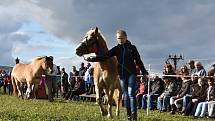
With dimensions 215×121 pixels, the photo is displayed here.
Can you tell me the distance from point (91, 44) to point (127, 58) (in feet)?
3.88

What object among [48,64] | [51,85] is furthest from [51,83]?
[48,64]

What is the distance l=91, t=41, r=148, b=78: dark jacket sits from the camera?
32.1ft

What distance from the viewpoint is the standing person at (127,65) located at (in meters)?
9.76

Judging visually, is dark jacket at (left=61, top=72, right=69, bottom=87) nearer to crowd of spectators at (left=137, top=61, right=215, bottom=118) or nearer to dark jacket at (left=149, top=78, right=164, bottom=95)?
crowd of spectators at (left=137, top=61, right=215, bottom=118)

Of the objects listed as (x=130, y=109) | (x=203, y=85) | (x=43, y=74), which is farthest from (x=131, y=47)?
(x=43, y=74)

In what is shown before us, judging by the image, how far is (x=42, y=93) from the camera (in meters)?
24.7

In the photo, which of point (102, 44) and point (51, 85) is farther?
point (51, 85)

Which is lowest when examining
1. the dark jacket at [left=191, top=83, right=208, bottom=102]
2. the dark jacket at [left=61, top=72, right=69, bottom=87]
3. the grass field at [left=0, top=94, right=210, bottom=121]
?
Result: the grass field at [left=0, top=94, right=210, bottom=121]

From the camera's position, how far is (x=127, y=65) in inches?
387

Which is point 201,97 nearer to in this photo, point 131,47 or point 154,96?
point 154,96

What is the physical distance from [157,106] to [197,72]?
6.81ft

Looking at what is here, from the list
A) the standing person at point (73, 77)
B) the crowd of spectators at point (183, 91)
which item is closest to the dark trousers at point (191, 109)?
the crowd of spectators at point (183, 91)

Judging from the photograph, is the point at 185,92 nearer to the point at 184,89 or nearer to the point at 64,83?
the point at 184,89

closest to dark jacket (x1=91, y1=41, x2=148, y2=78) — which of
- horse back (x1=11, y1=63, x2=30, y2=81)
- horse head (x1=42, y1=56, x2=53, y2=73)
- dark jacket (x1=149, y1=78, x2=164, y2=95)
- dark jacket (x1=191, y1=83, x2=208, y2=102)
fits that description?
dark jacket (x1=191, y1=83, x2=208, y2=102)
